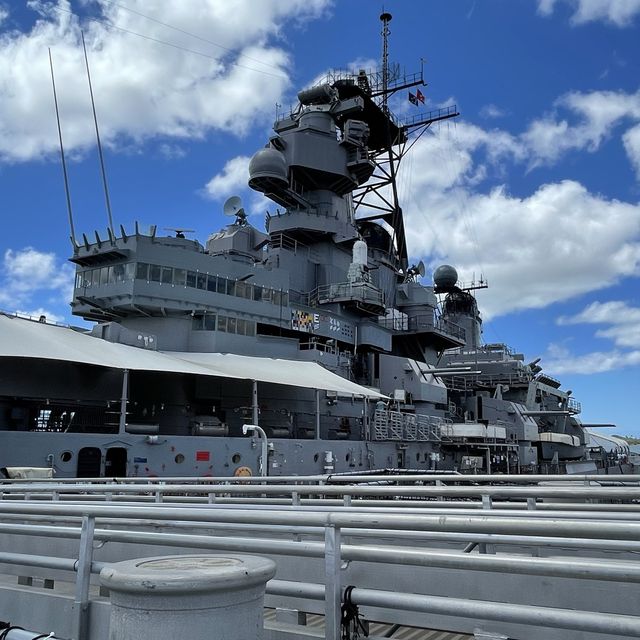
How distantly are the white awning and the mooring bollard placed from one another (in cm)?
1666

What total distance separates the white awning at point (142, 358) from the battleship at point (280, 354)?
0.38 ft

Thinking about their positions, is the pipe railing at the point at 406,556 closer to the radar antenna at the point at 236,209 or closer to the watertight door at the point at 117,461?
the watertight door at the point at 117,461

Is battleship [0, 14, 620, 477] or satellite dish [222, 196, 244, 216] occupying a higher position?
satellite dish [222, 196, 244, 216]

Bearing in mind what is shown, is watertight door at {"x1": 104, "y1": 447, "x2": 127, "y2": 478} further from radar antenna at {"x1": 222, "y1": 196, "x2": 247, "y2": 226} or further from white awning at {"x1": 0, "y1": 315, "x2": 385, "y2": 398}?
radar antenna at {"x1": 222, "y1": 196, "x2": 247, "y2": 226}

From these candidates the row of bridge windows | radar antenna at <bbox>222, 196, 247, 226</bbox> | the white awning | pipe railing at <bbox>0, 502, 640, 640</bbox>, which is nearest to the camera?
pipe railing at <bbox>0, 502, 640, 640</bbox>

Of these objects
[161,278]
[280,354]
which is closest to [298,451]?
[280,354]

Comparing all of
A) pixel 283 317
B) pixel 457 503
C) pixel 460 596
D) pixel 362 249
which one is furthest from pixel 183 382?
pixel 460 596

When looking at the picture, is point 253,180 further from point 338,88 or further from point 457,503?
point 457,503

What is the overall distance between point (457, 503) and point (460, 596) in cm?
217

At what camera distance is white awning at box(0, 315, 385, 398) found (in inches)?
737

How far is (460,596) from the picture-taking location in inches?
158

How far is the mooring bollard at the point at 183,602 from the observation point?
256 centimetres

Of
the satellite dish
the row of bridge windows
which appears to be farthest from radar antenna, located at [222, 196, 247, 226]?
the row of bridge windows

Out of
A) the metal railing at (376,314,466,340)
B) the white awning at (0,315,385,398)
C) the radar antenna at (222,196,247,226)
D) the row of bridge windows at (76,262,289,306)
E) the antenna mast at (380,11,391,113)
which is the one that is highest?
the antenna mast at (380,11,391,113)
